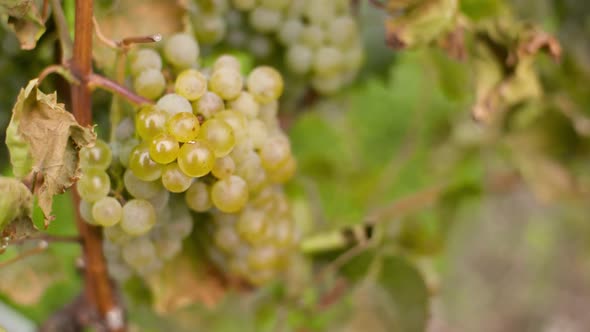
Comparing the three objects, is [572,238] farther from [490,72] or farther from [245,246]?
[245,246]

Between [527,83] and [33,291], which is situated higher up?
[527,83]

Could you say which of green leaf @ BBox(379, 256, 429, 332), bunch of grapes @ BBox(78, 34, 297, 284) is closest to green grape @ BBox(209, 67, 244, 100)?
bunch of grapes @ BBox(78, 34, 297, 284)

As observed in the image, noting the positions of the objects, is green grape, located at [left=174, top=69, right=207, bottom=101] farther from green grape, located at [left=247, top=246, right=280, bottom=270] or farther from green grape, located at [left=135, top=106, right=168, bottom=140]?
green grape, located at [left=247, top=246, right=280, bottom=270]

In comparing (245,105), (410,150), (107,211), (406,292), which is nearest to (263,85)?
(245,105)

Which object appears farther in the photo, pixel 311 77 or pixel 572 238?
pixel 572 238

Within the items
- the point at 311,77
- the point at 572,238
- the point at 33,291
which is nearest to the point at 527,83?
the point at 311,77

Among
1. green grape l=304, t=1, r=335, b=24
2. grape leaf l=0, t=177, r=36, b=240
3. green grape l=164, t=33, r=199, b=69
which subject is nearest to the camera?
grape leaf l=0, t=177, r=36, b=240

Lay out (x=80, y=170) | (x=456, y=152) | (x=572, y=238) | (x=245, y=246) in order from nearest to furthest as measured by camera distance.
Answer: (x=80, y=170) < (x=245, y=246) < (x=456, y=152) < (x=572, y=238)
